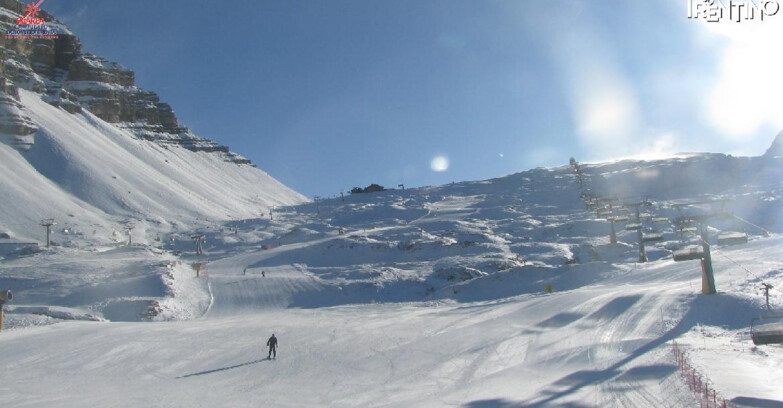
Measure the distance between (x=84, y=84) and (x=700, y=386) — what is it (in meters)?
179

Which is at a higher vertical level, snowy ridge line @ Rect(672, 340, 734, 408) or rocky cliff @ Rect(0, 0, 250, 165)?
rocky cliff @ Rect(0, 0, 250, 165)

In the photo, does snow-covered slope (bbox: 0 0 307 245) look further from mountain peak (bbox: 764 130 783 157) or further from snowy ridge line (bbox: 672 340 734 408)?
mountain peak (bbox: 764 130 783 157)

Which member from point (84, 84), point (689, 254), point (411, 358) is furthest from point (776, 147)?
point (84, 84)

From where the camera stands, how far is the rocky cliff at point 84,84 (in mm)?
134375

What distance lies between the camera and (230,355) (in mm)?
24562

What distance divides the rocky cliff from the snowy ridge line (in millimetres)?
142897

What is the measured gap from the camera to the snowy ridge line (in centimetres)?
1230

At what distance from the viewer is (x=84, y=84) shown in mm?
162500

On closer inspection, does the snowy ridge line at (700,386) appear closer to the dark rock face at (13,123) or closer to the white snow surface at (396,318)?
the white snow surface at (396,318)

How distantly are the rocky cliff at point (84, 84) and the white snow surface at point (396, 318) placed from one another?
68381 millimetres

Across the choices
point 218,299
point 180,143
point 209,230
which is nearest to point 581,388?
point 218,299

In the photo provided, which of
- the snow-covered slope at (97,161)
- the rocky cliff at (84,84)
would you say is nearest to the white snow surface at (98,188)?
the snow-covered slope at (97,161)

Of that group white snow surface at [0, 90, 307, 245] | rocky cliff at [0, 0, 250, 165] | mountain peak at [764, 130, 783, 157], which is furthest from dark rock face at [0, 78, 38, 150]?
mountain peak at [764, 130, 783, 157]

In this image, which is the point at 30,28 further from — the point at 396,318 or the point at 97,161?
the point at 396,318
